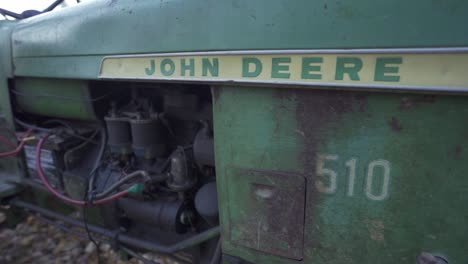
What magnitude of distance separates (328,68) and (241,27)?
29cm

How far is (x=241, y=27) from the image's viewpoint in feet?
3.24

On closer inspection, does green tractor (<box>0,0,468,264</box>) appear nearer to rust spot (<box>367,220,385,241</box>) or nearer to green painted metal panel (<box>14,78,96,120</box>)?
rust spot (<box>367,220,385,241</box>)

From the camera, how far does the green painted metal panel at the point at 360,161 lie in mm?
842

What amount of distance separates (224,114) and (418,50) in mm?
570

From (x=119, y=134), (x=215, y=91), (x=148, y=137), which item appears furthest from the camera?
(x=119, y=134)

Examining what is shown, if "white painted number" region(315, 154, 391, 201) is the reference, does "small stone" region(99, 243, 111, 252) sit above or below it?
below

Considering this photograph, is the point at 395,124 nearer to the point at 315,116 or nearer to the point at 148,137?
the point at 315,116

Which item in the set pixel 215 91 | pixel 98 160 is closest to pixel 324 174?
pixel 215 91

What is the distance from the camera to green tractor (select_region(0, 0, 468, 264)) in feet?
2.67

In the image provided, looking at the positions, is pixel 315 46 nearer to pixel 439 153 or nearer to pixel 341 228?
pixel 439 153

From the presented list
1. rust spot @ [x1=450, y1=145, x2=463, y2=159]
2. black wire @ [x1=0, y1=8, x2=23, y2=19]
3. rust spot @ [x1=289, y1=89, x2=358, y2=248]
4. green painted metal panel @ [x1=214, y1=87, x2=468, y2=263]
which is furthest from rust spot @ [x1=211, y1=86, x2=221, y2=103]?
black wire @ [x1=0, y1=8, x2=23, y2=19]

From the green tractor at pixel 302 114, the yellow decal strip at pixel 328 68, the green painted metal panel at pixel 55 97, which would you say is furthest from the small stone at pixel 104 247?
Result: the yellow decal strip at pixel 328 68

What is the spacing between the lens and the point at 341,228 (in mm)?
1008

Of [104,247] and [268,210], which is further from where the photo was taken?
[104,247]
